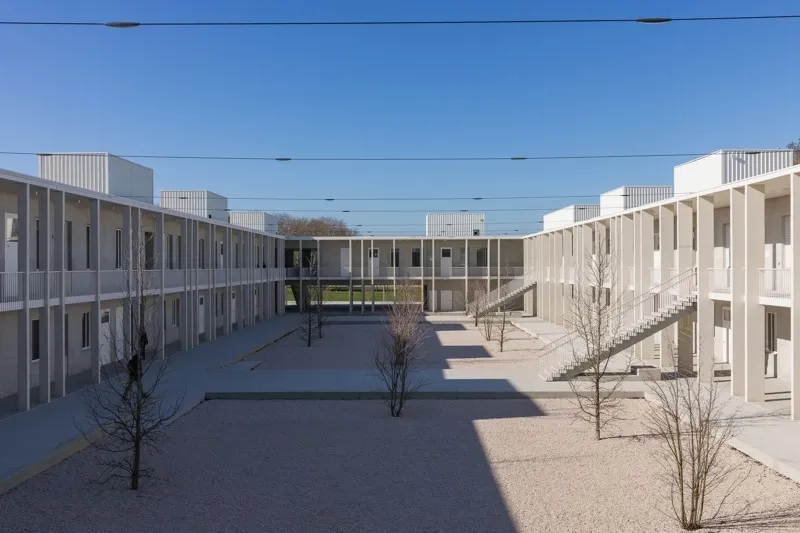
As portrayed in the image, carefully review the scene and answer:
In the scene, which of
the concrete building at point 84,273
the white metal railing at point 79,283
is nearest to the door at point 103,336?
the concrete building at point 84,273

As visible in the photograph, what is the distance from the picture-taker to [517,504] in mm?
10570

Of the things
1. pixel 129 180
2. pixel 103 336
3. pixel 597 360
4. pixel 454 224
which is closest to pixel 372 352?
pixel 103 336

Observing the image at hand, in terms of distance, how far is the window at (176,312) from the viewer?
31125 millimetres

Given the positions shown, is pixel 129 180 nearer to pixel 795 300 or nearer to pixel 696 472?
pixel 795 300

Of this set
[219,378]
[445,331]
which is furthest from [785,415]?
[445,331]

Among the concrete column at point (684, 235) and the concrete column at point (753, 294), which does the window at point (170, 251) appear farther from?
the concrete column at point (753, 294)

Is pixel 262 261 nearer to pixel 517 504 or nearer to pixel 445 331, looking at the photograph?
pixel 445 331

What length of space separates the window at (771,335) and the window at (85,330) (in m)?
22.3

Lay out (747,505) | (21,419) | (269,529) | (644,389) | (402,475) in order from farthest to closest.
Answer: (644,389) → (21,419) → (402,475) → (747,505) → (269,529)

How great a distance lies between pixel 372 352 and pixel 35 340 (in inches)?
Result: 542

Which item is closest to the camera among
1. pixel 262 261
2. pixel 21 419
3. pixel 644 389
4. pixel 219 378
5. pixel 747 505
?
pixel 747 505

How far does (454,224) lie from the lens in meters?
57.2

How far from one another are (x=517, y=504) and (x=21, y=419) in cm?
1130

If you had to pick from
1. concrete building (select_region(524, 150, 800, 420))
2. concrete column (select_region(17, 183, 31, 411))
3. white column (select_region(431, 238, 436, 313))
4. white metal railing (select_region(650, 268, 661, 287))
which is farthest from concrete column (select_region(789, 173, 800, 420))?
white column (select_region(431, 238, 436, 313))
